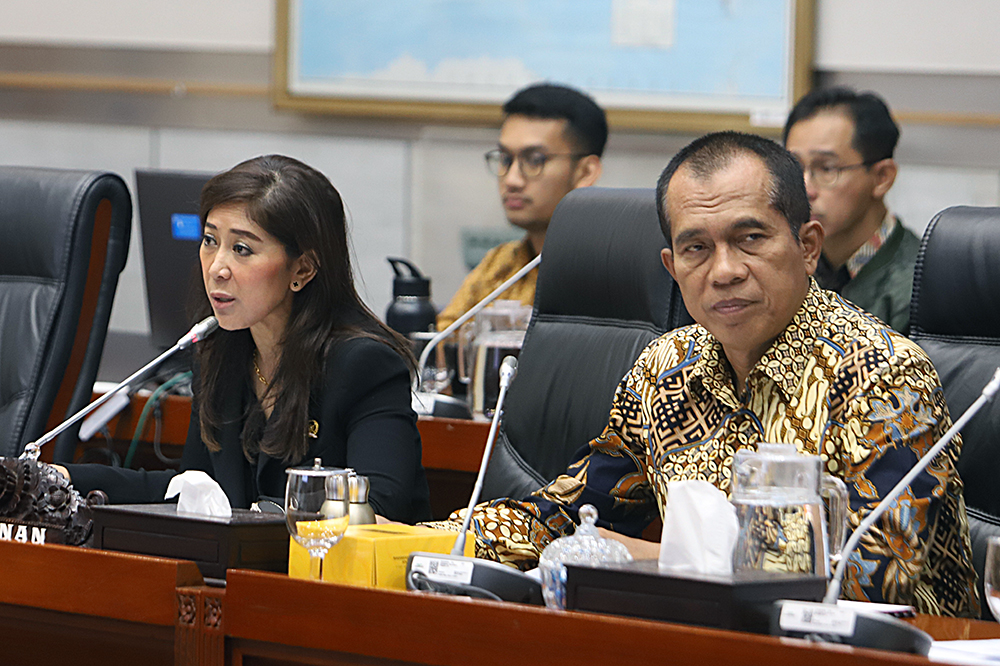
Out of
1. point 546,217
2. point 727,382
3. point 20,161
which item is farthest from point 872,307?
point 20,161

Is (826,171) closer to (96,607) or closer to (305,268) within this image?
(305,268)

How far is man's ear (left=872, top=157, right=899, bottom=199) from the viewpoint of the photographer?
10.5ft

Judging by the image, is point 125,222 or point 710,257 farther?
point 125,222

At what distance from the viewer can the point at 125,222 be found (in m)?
2.62

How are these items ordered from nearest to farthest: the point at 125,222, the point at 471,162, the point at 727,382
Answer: the point at 727,382 < the point at 125,222 < the point at 471,162

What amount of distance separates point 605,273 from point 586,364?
156 millimetres

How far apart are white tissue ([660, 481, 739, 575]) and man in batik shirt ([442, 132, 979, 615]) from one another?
0.26 metres

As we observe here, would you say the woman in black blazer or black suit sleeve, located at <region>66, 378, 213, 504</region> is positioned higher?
the woman in black blazer

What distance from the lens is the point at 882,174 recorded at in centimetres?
319

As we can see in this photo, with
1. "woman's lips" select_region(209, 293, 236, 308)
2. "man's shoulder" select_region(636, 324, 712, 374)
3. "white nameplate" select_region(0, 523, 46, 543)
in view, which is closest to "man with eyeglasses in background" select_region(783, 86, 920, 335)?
"man's shoulder" select_region(636, 324, 712, 374)

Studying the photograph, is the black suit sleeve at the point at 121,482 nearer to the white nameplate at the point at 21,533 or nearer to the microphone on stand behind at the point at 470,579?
the white nameplate at the point at 21,533

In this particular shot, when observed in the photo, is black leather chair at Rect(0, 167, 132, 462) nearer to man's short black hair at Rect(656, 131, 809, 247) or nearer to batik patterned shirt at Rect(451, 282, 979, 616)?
batik patterned shirt at Rect(451, 282, 979, 616)

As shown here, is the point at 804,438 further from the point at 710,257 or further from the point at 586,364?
the point at 586,364

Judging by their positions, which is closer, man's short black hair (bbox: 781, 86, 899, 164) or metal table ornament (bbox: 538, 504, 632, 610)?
metal table ornament (bbox: 538, 504, 632, 610)
